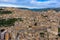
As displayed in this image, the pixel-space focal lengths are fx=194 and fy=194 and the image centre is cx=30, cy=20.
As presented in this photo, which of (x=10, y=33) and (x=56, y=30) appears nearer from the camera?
(x=10, y=33)

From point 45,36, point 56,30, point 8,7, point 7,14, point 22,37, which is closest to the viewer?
point 22,37

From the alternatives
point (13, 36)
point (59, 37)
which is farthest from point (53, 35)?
point (13, 36)

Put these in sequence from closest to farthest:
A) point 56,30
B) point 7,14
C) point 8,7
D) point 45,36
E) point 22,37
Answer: point 22,37, point 45,36, point 56,30, point 7,14, point 8,7

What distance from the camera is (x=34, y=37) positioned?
584 cm

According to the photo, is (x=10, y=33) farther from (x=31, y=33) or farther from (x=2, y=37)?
(x=31, y=33)

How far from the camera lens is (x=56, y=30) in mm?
7285

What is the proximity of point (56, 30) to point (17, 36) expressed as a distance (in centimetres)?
190

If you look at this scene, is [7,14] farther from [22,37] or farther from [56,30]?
[22,37]

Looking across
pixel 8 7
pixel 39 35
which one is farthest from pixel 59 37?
pixel 8 7

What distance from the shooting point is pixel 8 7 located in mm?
19578

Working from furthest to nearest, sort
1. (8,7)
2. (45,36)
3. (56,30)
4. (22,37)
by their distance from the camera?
(8,7), (56,30), (45,36), (22,37)

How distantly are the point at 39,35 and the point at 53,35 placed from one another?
606mm

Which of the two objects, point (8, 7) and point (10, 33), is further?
point (8, 7)

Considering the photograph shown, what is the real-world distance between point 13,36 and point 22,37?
67cm
